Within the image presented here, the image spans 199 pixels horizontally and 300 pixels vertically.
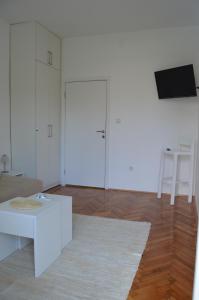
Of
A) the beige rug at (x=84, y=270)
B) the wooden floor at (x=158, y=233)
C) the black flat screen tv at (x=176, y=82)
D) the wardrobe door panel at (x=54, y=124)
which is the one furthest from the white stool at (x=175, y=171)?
the wardrobe door panel at (x=54, y=124)

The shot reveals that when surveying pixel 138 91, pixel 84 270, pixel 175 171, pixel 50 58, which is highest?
pixel 50 58

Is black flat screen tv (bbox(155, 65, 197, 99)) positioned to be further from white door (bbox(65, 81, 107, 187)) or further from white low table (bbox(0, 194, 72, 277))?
white low table (bbox(0, 194, 72, 277))

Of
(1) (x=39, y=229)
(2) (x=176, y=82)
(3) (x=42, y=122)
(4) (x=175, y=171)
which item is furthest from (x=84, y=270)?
(2) (x=176, y=82)

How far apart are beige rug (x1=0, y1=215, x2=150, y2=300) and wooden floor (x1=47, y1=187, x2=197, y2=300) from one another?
0.11m

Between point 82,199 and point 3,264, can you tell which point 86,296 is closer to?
point 3,264

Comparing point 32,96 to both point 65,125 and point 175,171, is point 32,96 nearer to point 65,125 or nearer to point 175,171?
point 65,125

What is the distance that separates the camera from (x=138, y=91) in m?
4.40

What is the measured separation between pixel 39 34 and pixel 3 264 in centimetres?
339

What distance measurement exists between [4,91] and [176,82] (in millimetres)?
2692

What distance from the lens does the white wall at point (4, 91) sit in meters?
3.96

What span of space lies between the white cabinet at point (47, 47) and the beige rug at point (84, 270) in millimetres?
2855

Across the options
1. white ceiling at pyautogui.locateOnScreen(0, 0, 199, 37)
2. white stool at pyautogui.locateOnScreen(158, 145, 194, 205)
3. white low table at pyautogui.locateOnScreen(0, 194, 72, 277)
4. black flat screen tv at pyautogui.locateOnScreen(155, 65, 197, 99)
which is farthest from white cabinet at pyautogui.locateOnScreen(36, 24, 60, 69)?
white low table at pyautogui.locateOnScreen(0, 194, 72, 277)

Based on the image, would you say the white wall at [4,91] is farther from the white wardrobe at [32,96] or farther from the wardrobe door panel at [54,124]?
the wardrobe door panel at [54,124]

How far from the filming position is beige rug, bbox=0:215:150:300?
1731 mm
